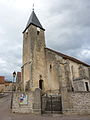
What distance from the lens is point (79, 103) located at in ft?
36.2

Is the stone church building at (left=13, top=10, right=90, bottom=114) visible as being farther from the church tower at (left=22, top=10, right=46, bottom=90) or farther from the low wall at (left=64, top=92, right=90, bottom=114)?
the low wall at (left=64, top=92, right=90, bottom=114)

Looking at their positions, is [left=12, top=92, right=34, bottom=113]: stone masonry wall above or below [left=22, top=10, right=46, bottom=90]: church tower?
below

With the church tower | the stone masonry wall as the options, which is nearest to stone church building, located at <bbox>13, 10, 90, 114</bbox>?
the church tower

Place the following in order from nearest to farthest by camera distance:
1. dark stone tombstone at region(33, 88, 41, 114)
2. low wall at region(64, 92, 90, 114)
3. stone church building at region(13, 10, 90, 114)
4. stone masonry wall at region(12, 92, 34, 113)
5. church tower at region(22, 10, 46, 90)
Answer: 1. low wall at region(64, 92, 90, 114)
2. dark stone tombstone at region(33, 88, 41, 114)
3. stone masonry wall at region(12, 92, 34, 113)
4. stone church building at region(13, 10, 90, 114)
5. church tower at region(22, 10, 46, 90)

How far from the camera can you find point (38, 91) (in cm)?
1180

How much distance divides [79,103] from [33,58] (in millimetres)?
12935

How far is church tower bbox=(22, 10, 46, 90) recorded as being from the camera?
807 inches

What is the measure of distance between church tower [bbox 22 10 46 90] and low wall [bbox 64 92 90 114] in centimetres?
977

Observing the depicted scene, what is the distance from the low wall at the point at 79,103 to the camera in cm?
1074

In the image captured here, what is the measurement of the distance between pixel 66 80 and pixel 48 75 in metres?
4.44

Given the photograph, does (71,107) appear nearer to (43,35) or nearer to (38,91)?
(38,91)

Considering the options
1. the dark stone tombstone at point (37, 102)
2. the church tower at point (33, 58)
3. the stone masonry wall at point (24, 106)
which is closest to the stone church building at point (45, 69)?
the church tower at point (33, 58)

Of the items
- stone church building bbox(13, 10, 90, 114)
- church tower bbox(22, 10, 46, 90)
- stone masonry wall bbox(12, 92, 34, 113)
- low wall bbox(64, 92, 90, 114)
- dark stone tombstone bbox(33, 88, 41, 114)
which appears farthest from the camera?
church tower bbox(22, 10, 46, 90)

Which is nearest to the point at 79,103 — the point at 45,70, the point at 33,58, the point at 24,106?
the point at 24,106
